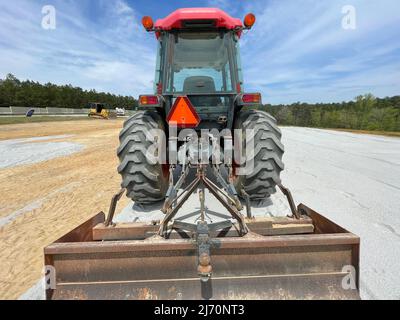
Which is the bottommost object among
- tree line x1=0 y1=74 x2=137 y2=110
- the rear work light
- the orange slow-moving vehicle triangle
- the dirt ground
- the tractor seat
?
the dirt ground

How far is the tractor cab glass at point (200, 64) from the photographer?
10.7 ft

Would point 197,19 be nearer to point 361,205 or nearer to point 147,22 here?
point 147,22

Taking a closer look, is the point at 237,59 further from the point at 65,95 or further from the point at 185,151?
the point at 65,95

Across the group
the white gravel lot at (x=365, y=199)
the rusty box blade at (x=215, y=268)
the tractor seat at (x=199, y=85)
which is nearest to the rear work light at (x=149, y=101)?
the tractor seat at (x=199, y=85)

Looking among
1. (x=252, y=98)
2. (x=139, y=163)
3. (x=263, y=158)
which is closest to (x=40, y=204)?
(x=139, y=163)

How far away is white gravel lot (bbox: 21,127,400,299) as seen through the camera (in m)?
1.91

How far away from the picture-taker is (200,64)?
3693 millimetres

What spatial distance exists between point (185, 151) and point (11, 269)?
190 centimetres

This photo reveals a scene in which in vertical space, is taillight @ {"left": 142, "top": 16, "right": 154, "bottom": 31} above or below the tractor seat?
above

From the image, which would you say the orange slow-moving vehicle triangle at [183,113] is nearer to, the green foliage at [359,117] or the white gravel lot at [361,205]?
the white gravel lot at [361,205]

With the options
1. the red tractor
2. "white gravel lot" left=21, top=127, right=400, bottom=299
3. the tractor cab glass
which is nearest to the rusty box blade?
"white gravel lot" left=21, top=127, right=400, bottom=299

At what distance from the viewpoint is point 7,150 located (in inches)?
335

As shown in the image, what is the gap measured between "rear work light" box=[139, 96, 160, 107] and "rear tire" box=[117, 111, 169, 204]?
190mm

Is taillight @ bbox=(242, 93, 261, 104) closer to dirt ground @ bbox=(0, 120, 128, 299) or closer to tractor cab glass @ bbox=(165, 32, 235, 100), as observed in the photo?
tractor cab glass @ bbox=(165, 32, 235, 100)
